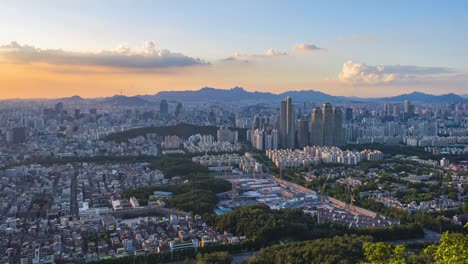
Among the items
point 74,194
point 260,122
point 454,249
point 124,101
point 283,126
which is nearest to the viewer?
point 454,249

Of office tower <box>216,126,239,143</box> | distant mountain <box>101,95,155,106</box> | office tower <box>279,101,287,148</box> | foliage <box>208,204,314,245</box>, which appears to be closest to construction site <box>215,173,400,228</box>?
foliage <box>208,204,314,245</box>

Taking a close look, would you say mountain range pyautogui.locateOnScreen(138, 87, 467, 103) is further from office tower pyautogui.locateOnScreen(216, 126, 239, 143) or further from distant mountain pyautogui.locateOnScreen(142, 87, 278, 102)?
office tower pyautogui.locateOnScreen(216, 126, 239, 143)

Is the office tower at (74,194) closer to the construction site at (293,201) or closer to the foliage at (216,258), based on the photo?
the construction site at (293,201)

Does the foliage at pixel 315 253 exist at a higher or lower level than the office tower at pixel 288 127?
lower

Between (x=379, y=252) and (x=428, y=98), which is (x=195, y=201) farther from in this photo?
(x=428, y=98)

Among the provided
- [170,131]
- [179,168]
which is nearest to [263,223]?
[179,168]

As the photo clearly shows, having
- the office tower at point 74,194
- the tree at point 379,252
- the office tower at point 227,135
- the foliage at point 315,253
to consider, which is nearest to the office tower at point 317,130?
the office tower at point 227,135

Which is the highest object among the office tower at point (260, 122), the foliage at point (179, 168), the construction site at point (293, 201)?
the office tower at point (260, 122)

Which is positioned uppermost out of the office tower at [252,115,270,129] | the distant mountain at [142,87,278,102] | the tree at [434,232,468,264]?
the distant mountain at [142,87,278,102]

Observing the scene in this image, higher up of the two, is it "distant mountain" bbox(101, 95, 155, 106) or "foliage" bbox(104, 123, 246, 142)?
"distant mountain" bbox(101, 95, 155, 106)
